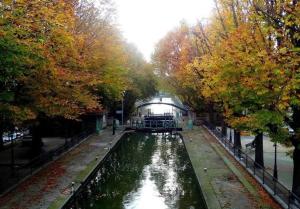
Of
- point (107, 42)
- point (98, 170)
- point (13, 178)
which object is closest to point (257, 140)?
point (98, 170)

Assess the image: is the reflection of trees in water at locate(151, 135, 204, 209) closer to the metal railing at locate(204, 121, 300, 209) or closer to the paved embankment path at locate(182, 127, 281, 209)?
the paved embankment path at locate(182, 127, 281, 209)

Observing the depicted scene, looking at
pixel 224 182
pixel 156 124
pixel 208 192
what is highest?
pixel 156 124

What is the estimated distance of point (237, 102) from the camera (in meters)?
20.4

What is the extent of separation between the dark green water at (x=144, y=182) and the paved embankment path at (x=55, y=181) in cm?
102

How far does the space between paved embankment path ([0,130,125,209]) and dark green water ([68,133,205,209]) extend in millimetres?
1016

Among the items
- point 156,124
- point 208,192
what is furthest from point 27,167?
point 156,124

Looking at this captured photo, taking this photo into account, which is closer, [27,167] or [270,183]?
[270,183]

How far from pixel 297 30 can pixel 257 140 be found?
529 inches

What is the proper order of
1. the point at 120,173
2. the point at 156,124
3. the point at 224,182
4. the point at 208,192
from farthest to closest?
the point at 156,124, the point at 120,173, the point at 224,182, the point at 208,192

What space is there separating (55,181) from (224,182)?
1053 cm

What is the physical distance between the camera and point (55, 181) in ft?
86.1

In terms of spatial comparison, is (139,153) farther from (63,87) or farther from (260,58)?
(260,58)

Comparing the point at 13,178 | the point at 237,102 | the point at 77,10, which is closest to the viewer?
the point at 237,102

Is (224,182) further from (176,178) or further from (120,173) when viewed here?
(120,173)
